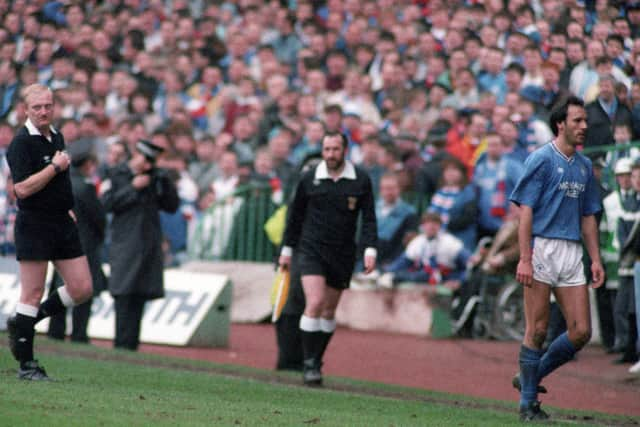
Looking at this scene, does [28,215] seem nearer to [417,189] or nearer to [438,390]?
[438,390]

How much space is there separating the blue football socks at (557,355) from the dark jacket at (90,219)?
686 cm

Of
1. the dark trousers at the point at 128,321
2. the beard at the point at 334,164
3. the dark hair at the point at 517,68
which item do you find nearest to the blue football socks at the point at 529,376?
the beard at the point at 334,164

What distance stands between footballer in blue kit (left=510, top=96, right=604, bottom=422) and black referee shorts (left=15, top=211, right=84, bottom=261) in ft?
11.9

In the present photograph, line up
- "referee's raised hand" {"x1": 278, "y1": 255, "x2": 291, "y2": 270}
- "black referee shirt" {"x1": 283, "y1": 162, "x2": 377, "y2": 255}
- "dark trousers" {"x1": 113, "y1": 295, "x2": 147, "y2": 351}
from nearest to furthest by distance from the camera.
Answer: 1. "black referee shirt" {"x1": 283, "y1": 162, "x2": 377, "y2": 255}
2. "referee's raised hand" {"x1": 278, "y1": 255, "x2": 291, "y2": 270}
3. "dark trousers" {"x1": 113, "y1": 295, "x2": 147, "y2": 351}

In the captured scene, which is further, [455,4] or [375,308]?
[455,4]

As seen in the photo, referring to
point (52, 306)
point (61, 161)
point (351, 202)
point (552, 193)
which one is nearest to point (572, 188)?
point (552, 193)

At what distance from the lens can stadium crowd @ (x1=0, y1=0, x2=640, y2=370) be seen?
15.9 meters

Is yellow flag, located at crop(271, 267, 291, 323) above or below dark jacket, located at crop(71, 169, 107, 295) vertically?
below

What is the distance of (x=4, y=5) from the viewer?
26.9m

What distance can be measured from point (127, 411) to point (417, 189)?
971 cm

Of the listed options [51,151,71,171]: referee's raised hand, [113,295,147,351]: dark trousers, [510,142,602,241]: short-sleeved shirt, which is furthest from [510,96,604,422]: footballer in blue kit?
[113,295,147,351]: dark trousers

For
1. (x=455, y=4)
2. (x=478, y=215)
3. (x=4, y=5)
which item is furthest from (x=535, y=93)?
(x=4, y=5)

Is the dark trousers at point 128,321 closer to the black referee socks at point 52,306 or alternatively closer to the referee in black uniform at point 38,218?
the black referee socks at point 52,306

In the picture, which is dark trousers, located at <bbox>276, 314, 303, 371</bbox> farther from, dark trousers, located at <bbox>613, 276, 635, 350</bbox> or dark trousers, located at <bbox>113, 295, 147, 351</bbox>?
dark trousers, located at <bbox>613, 276, 635, 350</bbox>
